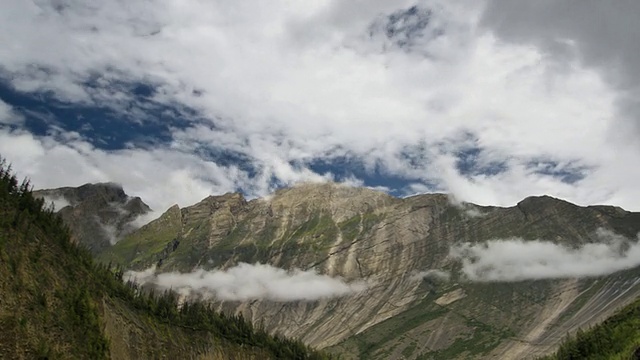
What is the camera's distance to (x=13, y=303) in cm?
9244

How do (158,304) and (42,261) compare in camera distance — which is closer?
(42,261)

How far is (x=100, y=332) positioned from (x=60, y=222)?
153ft

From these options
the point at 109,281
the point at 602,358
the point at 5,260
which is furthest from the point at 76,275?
the point at 602,358

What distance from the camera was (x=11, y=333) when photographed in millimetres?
86375

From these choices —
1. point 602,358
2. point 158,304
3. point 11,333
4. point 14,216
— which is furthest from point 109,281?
point 602,358

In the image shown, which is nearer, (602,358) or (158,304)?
(602,358)

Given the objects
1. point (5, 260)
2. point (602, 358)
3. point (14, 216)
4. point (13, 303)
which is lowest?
point (602, 358)

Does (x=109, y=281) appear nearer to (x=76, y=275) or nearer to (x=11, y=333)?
(x=76, y=275)

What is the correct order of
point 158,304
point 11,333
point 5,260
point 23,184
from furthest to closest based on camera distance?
point 158,304, point 23,184, point 5,260, point 11,333

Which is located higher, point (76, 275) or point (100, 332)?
point (76, 275)

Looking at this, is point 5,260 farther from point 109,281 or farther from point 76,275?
point 109,281

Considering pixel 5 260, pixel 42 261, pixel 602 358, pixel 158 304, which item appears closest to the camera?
pixel 5 260

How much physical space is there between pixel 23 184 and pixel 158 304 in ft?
222

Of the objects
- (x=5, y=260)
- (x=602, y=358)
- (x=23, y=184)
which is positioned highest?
(x=23, y=184)
